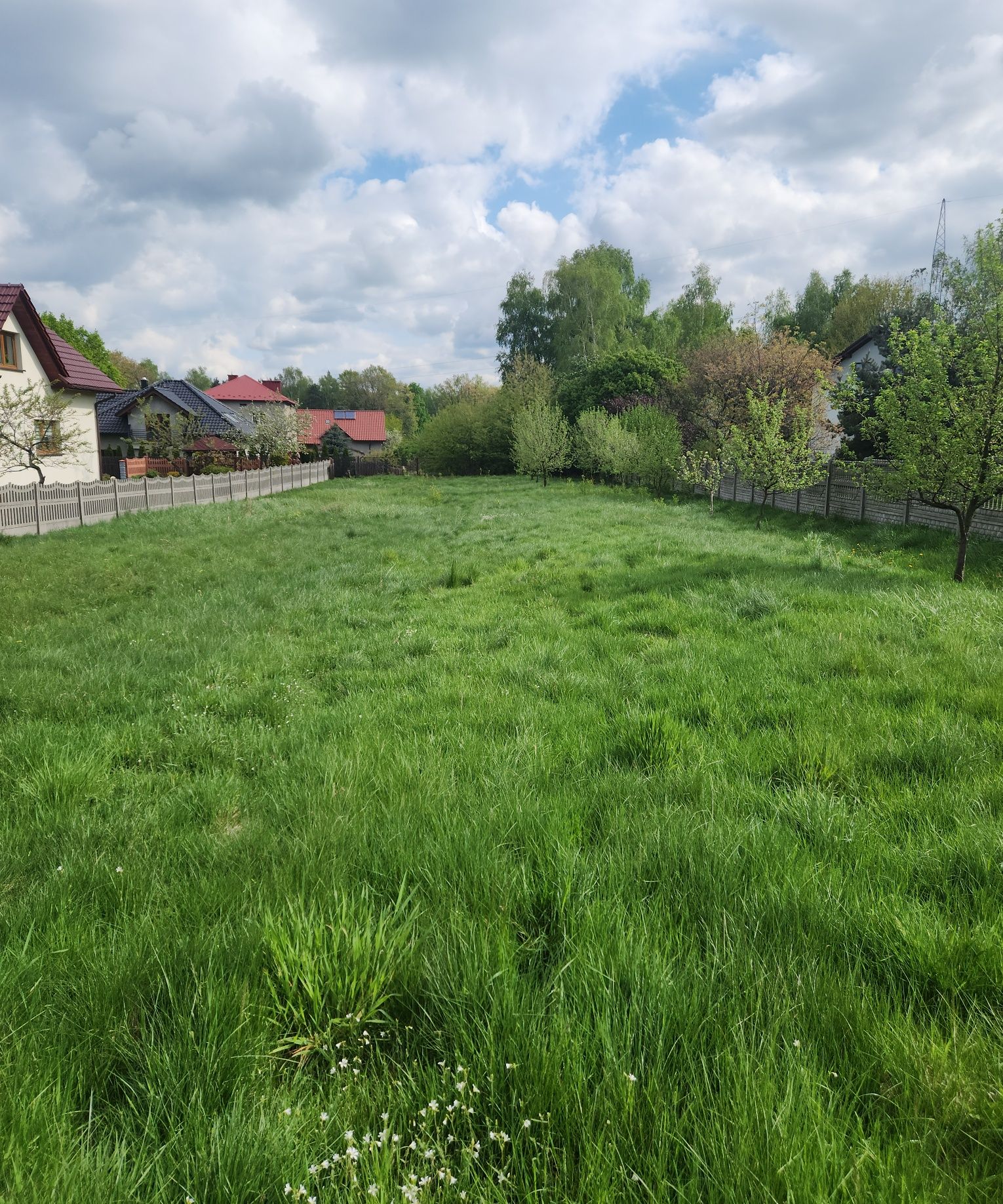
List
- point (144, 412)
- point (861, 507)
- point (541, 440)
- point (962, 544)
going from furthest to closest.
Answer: point (144, 412) < point (541, 440) < point (861, 507) < point (962, 544)

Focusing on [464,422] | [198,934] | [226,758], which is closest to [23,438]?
[226,758]

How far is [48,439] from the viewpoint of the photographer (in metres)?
24.5

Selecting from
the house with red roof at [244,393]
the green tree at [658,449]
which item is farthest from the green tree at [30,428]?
the house with red roof at [244,393]

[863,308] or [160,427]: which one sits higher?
[863,308]

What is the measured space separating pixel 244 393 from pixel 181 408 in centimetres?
2112

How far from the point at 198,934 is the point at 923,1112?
215 centimetres

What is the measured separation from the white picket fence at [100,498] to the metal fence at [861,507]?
2055 cm

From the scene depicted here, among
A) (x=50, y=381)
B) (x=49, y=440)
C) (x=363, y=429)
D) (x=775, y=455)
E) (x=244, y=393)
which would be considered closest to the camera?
(x=775, y=455)

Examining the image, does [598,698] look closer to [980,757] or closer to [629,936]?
[980,757]

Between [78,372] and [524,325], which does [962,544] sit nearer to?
[78,372]

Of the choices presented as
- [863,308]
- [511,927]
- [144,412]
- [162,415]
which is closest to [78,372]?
[162,415]

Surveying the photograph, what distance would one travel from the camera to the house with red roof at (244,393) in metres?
66.8

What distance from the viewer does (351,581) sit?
11227 millimetres

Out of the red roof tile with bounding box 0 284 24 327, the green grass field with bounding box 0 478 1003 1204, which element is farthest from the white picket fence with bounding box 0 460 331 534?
the green grass field with bounding box 0 478 1003 1204
